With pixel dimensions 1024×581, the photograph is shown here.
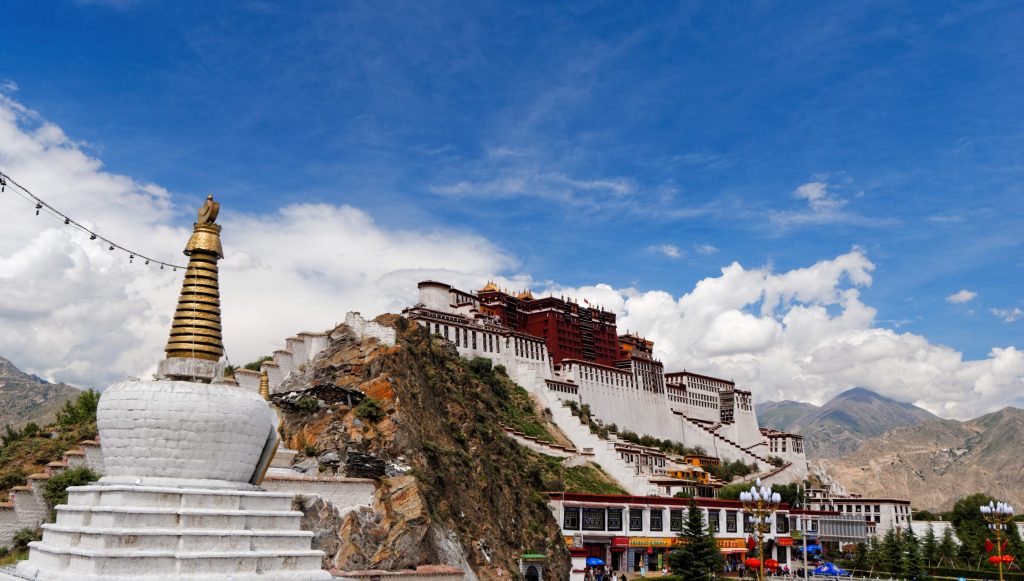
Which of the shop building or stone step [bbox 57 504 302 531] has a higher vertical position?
stone step [bbox 57 504 302 531]

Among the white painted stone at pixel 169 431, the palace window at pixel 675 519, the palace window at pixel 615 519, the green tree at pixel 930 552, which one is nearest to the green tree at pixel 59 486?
the white painted stone at pixel 169 431

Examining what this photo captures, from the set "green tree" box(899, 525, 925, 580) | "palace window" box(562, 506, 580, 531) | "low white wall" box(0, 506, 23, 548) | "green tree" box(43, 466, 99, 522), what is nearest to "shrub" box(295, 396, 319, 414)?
"green tree" box(43, 466, 99, 522)

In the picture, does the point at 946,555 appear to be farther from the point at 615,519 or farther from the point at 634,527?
the point at 615,519

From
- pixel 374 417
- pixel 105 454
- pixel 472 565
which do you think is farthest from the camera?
pixel 374 417

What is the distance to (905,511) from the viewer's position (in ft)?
316

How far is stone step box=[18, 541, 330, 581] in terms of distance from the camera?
17562mm

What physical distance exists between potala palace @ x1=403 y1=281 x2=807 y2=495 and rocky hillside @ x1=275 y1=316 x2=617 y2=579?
2379 cm

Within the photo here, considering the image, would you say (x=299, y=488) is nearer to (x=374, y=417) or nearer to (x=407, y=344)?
(x=374, y=417)

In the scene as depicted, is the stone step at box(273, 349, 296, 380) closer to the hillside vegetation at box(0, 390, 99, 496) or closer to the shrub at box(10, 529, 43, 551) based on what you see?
the hillside vegetation at box(0, 390, 99, 496)

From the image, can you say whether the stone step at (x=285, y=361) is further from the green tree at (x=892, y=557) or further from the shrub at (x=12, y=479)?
the green tree at (x=892, y=557)

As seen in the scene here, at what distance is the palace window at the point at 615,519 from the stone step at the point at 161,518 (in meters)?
40.9

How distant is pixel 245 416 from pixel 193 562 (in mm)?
3401

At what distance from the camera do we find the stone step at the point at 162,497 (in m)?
18.5

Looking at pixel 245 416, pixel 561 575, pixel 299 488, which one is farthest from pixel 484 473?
pixel 245 416
